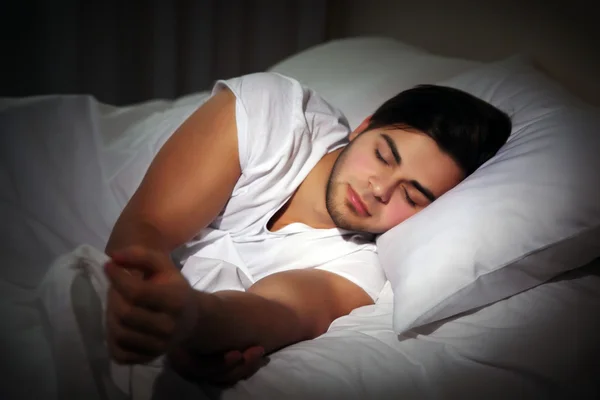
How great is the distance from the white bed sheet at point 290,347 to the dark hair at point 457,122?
0.25 m

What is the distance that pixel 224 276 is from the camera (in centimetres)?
86

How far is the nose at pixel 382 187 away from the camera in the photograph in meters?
0.89

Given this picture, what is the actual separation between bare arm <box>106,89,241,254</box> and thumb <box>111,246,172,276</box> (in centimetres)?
21

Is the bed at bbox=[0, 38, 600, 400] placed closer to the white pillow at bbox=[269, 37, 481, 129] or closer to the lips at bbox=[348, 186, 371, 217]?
the white pillow at bbox=[269, 37, 481, 129]

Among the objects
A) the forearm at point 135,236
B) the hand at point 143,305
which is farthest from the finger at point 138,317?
the forearm at point 135,236

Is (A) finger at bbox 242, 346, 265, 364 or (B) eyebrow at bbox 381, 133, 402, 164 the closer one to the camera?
(A) finger at bbox 242, 346, 265, 364

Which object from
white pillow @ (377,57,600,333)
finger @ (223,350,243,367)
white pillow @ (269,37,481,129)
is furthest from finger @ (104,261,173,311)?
white pillow @ (269,37,481,129)

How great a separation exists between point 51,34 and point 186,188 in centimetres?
87

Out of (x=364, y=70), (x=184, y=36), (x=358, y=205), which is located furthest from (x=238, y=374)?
(x=184, y=36)

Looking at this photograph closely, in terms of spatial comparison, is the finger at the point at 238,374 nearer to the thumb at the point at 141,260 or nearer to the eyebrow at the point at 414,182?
the thumb at the point at 141,260

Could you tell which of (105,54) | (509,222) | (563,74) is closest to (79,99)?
(105,54)

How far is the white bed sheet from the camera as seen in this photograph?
0.59 metres

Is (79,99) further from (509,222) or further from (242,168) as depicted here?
(509,222)

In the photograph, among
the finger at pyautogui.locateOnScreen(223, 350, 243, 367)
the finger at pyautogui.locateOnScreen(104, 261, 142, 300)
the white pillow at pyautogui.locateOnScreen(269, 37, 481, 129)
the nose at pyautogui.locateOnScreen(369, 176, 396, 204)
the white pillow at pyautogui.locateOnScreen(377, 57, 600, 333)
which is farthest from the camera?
the white pillow at pyautogui.locateOnScreen(269, 37, 481, 129)
